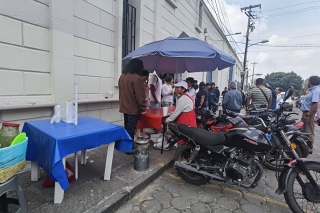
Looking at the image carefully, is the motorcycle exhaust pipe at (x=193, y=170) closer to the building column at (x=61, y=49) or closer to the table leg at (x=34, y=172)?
the table leg at (x=34, y=172)

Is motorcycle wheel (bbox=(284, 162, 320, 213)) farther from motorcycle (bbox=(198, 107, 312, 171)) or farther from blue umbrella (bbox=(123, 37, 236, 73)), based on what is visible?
blue umbrella (bbox=(123, 37, 236, 73))

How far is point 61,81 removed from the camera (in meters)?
3.41

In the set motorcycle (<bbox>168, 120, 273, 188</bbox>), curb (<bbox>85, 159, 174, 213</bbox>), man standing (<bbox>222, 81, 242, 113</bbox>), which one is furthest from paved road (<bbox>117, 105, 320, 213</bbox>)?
man standing (<bbox>222, 81, 242, 113</bbox>)

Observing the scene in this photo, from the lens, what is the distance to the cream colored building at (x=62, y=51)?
9.14ft

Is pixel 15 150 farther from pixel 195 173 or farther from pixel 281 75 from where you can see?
pixel 281 75

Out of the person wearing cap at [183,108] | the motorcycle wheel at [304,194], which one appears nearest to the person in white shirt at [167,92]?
the person wearing cap at [183,108]

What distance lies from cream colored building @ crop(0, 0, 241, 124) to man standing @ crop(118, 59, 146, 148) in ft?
3.46

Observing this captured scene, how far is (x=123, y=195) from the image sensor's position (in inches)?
94.6

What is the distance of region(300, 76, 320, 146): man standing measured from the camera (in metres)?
4.17

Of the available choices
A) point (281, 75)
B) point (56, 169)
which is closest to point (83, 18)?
point (56, 169)

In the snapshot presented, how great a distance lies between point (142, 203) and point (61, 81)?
8.28ft

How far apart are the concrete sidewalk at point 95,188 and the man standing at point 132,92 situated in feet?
2.95

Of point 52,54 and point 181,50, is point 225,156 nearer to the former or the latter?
point 181,50

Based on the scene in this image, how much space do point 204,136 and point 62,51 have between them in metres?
2.87
